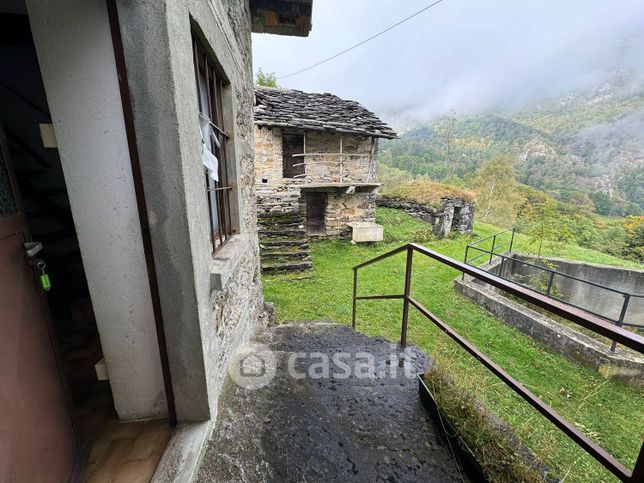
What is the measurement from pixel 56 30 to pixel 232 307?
192 cm

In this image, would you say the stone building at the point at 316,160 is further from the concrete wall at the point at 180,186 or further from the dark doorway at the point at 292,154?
the concrete wall at the point at 180,186

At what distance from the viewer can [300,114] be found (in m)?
10.6

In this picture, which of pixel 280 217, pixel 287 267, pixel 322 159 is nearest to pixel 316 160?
pixel 322 159

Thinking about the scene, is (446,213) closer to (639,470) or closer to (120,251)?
(639,470)

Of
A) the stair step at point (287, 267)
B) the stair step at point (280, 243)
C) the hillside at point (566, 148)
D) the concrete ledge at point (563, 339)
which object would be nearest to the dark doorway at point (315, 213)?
the stair step at point (280, 243)

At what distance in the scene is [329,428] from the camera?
175 centimetres

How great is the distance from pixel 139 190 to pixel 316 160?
10388 mm

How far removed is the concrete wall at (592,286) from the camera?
8602 millimetres

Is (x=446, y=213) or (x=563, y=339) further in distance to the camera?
(x=446, y=213)

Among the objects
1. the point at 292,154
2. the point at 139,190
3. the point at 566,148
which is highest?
the point at 566,148

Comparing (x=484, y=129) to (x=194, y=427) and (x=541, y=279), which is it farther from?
(x=194, y=427)

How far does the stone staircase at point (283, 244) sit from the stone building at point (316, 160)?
0.06 m

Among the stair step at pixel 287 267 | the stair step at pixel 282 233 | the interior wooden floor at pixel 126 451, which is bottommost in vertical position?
the stair step at pixel 287 267

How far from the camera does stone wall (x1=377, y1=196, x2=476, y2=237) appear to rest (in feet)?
42.5
